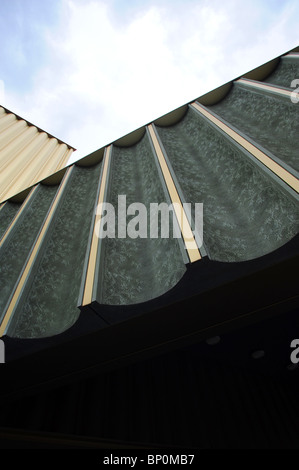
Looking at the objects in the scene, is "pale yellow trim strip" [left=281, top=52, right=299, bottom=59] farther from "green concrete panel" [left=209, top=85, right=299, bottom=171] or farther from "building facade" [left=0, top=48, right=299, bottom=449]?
"green concrete panel" [left=209, top=85, right=299, bottom=171]

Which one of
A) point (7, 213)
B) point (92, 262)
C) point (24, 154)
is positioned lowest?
point (92, 262)

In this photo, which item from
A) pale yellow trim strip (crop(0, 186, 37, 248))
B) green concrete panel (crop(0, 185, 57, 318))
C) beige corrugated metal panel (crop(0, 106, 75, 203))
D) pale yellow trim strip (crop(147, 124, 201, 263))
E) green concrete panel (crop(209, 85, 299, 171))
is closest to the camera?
pale yellow trim strip (crop(147, 124, 201, 263))

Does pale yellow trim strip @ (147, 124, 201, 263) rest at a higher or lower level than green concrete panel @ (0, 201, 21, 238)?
lower

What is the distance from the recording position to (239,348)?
1.40 m

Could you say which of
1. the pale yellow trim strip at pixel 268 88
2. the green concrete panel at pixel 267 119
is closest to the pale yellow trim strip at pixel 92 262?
the green concrete panel at pixel 267 119

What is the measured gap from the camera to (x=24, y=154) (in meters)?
3.30

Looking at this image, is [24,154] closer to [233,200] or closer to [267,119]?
[267,119]

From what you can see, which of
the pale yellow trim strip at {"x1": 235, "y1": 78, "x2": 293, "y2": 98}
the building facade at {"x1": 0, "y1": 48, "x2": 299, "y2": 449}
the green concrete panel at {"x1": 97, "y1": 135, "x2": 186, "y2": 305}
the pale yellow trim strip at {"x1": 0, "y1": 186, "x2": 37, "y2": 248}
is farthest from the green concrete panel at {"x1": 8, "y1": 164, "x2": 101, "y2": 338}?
the pale yellow trim strip at {"x1": 235, "y1": 78, "x2": 293, "y2": 98}

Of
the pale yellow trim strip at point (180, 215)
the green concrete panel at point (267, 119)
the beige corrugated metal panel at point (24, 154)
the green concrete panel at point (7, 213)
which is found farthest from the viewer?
the beige corrugated metal panel at point (24, 154)

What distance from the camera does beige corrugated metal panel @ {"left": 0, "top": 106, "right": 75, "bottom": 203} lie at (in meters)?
2.69

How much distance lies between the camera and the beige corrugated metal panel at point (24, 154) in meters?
2.69

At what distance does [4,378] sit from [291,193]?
1.05 m

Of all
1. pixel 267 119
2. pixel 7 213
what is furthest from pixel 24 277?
pixel 267 119

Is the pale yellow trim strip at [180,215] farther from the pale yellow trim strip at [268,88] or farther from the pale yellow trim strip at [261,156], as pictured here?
the pale yellow trim strip at [268,88]
